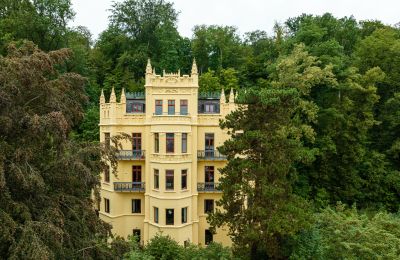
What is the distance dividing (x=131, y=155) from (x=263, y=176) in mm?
12408

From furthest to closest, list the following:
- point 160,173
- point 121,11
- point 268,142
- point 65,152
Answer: point 121,11 < point 160,173 < point 268,142 < point 65,152

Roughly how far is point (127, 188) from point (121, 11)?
27.8m

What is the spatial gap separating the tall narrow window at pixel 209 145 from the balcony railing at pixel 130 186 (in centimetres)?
524

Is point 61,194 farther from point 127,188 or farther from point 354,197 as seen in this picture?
point 354,197

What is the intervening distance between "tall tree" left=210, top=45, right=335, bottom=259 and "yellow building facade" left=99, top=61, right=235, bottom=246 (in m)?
7.38

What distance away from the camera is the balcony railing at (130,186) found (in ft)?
95.6

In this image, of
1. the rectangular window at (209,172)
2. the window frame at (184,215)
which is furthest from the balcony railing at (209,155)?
the window frame at (184,215)

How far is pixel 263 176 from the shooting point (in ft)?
64.7

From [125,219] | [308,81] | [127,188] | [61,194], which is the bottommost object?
[125,219]

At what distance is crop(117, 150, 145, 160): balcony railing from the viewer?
28.9 metres

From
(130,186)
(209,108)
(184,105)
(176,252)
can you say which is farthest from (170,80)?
(176,252)

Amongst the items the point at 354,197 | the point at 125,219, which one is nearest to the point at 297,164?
the point at 354,197

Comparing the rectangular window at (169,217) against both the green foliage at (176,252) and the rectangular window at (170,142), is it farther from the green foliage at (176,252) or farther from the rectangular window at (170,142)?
the green foliage at (176,252)

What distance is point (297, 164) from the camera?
34.8m
